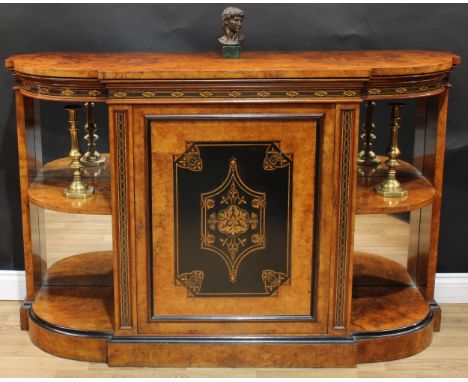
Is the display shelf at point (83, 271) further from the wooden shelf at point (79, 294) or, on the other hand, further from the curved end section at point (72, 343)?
the curved end section at point (72, 343)

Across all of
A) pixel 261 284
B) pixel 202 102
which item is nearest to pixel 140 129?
pixel 202 102

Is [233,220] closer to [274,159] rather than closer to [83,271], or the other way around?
[274,159]

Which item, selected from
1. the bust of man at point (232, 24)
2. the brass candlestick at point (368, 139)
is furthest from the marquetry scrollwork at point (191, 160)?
the brass candlestick at point (368, 139)

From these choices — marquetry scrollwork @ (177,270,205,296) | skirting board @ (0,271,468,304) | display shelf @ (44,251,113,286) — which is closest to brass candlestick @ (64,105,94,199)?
display shelf @ (44,251,113,286)

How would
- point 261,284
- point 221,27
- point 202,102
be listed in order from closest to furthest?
point 202,102
point 261,284
point 221,27

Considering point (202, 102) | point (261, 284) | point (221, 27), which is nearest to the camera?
point (202, 102)

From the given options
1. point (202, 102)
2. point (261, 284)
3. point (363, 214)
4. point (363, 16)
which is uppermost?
point (363, 16)

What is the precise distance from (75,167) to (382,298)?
1370 millimetres

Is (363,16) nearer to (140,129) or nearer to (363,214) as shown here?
(363,214)

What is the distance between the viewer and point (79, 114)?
353 centimetres

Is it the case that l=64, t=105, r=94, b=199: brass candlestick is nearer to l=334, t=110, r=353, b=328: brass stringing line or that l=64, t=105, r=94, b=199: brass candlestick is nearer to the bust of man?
the bust of man

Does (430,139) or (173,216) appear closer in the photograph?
(173,216)

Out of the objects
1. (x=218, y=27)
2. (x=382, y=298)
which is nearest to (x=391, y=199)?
(x=382, y=298)

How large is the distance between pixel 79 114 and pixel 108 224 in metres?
0.45
